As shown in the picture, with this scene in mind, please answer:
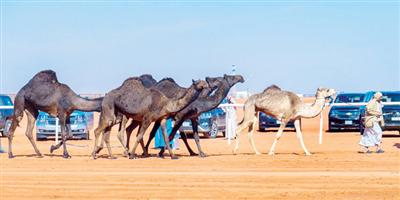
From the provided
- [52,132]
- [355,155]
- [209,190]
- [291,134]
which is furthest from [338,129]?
[209,190]

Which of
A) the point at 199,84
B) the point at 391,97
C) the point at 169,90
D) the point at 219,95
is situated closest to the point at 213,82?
the point at 219,95

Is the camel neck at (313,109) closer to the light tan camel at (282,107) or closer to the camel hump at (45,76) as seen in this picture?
the light tan camel at (282,107)

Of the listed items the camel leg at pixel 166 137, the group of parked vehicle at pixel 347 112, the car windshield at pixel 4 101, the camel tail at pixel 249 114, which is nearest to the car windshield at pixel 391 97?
the group of parked vehicle at pixel 347 112

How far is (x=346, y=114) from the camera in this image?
43531mm

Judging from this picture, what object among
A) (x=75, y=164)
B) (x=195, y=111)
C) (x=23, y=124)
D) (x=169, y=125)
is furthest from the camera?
(x=23, y=124)

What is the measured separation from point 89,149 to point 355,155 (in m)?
10.2

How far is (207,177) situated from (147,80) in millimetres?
8665

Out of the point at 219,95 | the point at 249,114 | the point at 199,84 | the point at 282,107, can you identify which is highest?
the point at 199,84

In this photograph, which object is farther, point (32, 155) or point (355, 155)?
point (32, 155)

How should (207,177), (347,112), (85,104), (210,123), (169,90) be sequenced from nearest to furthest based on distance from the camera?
(207,177), (169,90), (85,104), (210,123), (347,112)

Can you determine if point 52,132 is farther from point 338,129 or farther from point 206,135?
point 338,129

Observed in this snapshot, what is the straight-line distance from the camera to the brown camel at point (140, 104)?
82.3 ft

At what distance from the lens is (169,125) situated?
31.1 metres

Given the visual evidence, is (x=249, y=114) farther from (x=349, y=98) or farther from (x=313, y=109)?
(x=349, y=98)
